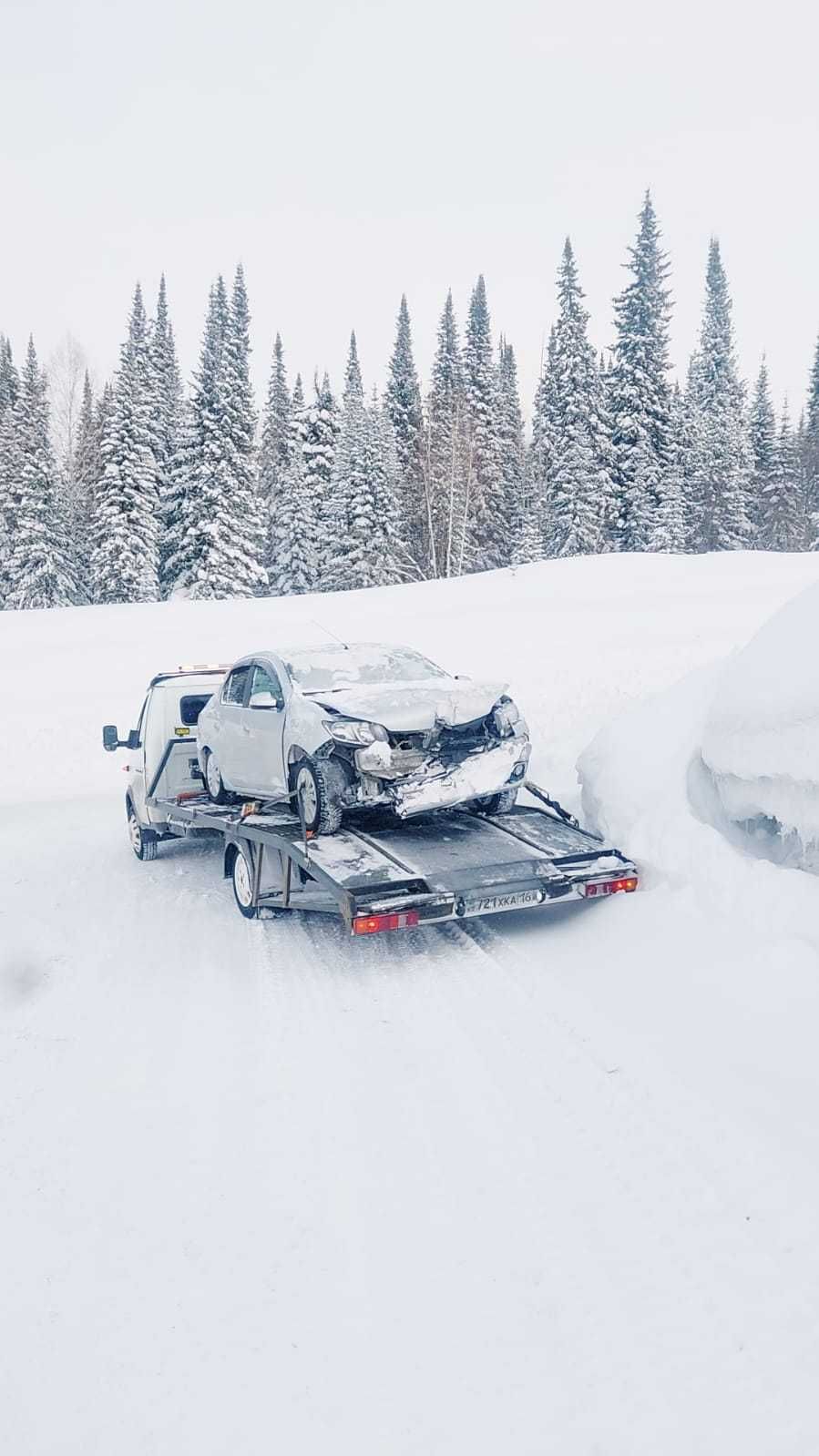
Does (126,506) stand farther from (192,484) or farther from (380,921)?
(380,921)

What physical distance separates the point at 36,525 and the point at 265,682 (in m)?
41.7

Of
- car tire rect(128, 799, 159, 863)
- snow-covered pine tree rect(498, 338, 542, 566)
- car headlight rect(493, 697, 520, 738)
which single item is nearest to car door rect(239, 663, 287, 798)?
car headlight rect(493, 697, 520, 738)

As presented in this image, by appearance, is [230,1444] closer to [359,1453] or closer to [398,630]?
[359,1453]

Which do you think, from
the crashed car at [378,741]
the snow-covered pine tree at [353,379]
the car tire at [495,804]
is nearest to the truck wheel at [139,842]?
the crashed car at [378,741]

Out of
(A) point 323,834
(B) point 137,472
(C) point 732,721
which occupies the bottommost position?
(A) point 323,834

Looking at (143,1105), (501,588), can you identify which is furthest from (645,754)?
(501,588)

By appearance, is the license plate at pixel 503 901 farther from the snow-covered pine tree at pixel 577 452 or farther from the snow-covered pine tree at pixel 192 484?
the snow-covered pine tree at pixel 577 452

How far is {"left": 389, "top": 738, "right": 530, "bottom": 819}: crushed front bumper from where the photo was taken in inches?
289

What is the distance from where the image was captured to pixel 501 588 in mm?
29828

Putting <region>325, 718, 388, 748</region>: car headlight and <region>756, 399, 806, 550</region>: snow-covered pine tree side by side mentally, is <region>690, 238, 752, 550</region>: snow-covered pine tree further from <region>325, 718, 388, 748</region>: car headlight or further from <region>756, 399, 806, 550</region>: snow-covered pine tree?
<region>325, 718, 388, 748</region>: car headlight

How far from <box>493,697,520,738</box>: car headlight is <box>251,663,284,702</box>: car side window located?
1.81 meters

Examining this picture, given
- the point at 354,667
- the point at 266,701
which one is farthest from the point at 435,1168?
the point at 354,667

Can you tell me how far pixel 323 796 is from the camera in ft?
24.3

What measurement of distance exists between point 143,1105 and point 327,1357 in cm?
208
